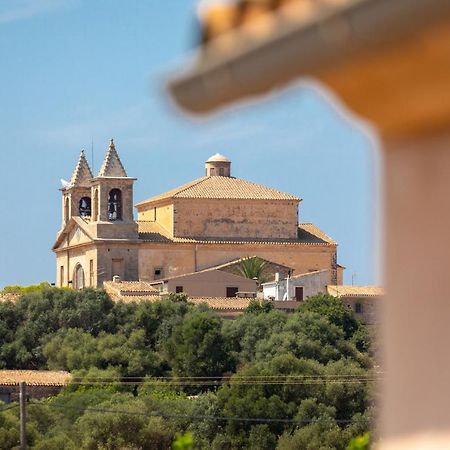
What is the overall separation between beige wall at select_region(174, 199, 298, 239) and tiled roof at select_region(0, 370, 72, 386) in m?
22.3

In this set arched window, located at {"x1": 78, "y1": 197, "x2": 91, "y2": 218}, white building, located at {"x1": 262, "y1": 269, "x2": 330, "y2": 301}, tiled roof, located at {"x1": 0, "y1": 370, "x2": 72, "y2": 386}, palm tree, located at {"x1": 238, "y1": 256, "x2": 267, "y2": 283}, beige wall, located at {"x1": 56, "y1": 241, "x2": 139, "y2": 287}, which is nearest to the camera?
tiled roof, located at {"x1": 0, "y1": 370, "x2": 72, "y2": 386}

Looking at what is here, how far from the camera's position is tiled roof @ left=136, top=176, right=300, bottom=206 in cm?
7269

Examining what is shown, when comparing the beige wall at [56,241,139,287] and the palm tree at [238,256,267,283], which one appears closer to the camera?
the palm tree at [238,256,267,283]

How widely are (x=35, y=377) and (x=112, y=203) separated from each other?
24766mm

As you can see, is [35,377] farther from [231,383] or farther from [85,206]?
[85,206]

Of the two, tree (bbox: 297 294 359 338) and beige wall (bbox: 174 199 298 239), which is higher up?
beige wall (bbox: 174 199 298 239)

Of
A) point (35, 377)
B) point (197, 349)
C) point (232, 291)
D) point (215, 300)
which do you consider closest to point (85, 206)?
point (232, 291)

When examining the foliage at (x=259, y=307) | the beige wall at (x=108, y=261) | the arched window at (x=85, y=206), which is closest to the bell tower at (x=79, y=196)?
the arched window at (x=85, y=206)

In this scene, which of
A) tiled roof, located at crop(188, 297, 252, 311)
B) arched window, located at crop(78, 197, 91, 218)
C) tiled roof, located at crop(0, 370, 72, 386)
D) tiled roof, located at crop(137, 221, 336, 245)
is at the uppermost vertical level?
arched window, located at crop(78, 197, 91, 218)

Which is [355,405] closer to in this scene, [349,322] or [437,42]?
[349,322]

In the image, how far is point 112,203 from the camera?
72.8 metres

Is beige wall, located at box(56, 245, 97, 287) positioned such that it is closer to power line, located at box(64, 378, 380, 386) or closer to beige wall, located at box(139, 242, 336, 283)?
beige wall, located at box(139, 242, 336, 283)

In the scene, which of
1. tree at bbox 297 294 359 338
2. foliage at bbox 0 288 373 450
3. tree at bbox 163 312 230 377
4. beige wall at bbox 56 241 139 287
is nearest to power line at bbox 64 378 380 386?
foliage at bbox 0 288 373 450

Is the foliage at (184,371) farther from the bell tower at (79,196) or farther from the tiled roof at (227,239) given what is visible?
the bell tower at (79,196)
